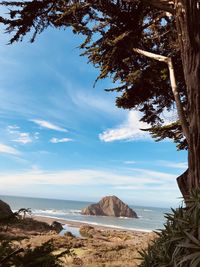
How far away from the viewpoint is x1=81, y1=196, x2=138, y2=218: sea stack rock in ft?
278

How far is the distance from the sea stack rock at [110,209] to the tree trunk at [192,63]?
256ft

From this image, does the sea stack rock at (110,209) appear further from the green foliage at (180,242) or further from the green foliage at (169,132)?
the green foliage at (180,242)

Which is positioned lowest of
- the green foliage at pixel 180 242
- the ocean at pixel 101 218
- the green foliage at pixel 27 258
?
the green foliage at pixel 27 258

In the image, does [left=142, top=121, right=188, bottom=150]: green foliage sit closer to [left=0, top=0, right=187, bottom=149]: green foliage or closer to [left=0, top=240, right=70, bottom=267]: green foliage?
[left=0, top=0, right=187, bottom=149]: green foliage

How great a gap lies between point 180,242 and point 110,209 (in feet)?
287

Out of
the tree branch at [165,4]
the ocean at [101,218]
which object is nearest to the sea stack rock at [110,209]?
the ocean at [101,218]

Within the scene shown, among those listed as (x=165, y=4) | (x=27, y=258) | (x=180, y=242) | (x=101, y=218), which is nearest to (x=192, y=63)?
(x=165, y=4)

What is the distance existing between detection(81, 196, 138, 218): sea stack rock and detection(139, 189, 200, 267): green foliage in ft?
263

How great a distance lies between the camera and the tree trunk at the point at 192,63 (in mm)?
6234

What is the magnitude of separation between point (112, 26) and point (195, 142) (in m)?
3.15

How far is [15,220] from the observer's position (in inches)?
105

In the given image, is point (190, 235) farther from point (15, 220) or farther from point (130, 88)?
point (130, 88)

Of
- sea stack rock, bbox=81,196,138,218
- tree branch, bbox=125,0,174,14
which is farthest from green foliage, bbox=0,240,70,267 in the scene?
sea stack rock, bbox=81,196,138,218

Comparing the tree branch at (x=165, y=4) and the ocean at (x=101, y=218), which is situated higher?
the tree branch at (x=165, y=4)
